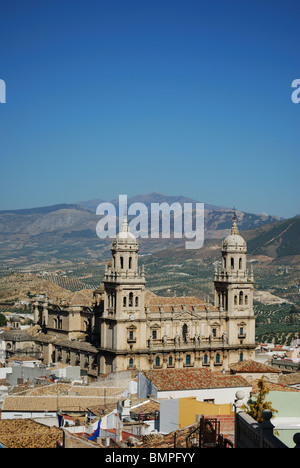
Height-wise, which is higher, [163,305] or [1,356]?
[163,305]

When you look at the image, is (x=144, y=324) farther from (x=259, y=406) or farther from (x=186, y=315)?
(x=259, y=406)

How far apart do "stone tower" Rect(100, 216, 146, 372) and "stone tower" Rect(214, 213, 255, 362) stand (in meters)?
8.77

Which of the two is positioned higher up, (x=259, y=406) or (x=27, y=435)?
(x=259, y=406)

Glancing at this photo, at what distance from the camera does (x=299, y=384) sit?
181 feet

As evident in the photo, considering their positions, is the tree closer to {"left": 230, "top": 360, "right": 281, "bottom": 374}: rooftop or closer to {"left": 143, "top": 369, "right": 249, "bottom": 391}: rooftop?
{"left": 143, "top": 369, "right": 249, "bottom": 391}: rooftop

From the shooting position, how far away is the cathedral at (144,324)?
66.4 meters

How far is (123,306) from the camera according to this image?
2621 inches

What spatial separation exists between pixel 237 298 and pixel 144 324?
9.88 metres


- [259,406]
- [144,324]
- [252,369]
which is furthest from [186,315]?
[259,406]


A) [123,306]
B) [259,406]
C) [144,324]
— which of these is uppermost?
[123,306]

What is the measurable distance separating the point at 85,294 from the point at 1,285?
120069 mm

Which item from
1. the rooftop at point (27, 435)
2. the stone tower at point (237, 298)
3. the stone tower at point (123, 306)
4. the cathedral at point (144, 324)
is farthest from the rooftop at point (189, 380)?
the stone tower at point (237, 298)
